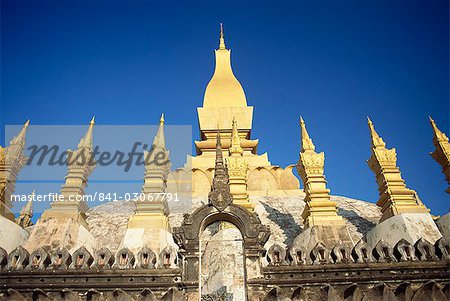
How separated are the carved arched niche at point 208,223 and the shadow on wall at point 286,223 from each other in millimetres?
5366

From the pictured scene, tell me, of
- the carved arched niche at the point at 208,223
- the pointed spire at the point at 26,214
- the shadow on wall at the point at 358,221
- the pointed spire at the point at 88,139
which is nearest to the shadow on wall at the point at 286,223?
the shadow on wall at the point at 358,221

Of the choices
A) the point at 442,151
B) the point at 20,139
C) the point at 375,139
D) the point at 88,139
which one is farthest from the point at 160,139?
the point at 442,151

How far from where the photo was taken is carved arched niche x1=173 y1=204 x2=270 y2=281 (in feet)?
26.3

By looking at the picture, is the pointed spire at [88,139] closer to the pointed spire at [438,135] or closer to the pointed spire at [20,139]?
the pointed spire at [20,139]

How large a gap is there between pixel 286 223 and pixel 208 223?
7.13 metres

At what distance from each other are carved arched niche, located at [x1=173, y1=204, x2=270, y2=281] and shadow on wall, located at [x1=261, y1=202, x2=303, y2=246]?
5366mm

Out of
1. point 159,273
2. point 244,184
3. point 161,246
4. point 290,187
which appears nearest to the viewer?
point 159,273

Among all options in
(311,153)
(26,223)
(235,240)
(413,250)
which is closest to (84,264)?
(235,240)

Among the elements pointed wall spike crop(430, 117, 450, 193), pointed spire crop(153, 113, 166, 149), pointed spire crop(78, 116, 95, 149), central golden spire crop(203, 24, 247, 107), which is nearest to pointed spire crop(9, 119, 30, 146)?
pointed spire crop(78, 116, 95, 149)

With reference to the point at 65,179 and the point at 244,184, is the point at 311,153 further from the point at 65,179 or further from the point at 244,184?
the point at 65,179

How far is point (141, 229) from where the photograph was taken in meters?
12.2

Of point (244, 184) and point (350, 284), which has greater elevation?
point (244, 184)

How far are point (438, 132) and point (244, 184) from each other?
6691 millimetres

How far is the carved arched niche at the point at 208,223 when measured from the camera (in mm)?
8023
